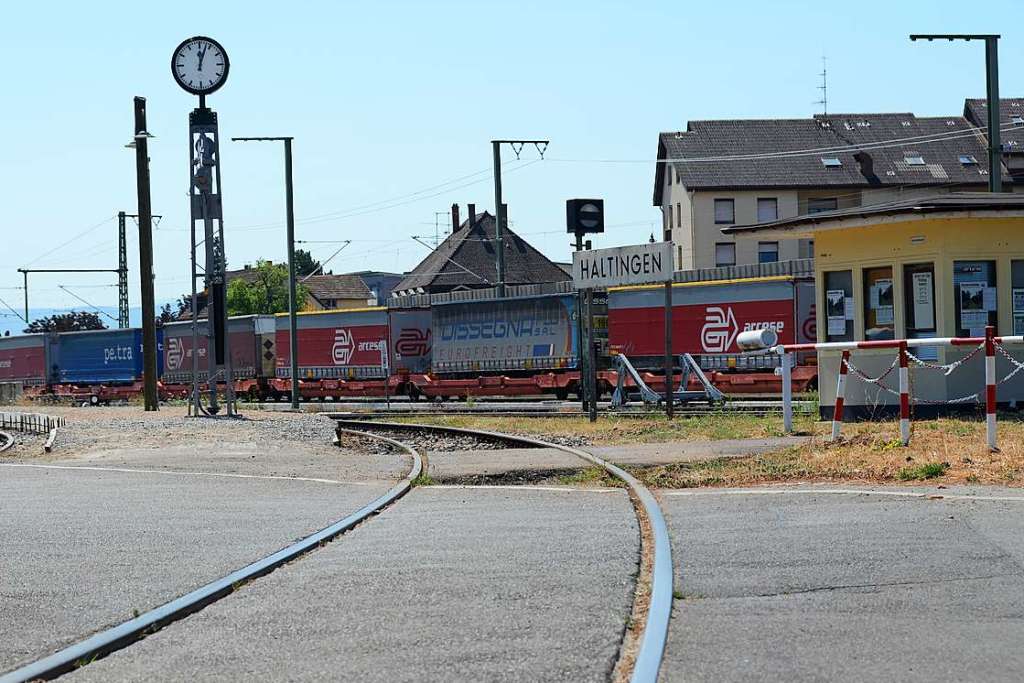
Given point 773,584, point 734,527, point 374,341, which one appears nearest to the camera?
point 773,584

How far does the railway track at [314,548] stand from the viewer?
5.41 metres

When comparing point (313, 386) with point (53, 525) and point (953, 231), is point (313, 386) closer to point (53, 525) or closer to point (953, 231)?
point (953, 231)

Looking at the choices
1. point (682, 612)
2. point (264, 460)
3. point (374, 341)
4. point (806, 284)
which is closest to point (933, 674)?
point (682, 612)

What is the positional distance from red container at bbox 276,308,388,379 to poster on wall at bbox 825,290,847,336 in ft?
89.6

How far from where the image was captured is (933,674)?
202 inches

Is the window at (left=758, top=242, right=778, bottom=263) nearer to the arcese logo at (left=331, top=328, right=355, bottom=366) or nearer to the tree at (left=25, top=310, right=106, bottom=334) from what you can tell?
the arcese logo at (left=331, top=328, right=355, bottom=366)

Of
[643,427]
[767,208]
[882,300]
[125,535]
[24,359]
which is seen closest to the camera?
[125,535]

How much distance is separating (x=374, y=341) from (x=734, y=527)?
128 ft

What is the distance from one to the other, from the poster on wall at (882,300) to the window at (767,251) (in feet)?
186

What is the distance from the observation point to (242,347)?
53.6 metres

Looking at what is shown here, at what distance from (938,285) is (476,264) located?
259 ft

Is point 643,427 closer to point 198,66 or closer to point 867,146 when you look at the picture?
point 198,66

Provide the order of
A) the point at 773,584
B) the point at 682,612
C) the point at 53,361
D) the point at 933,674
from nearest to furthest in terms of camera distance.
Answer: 1. the point at 933,674
2. the point at 682,612
3. the point at 773,584
4. the point at 53,361

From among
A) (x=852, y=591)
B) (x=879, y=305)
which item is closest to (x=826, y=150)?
(x=879, y=305)
